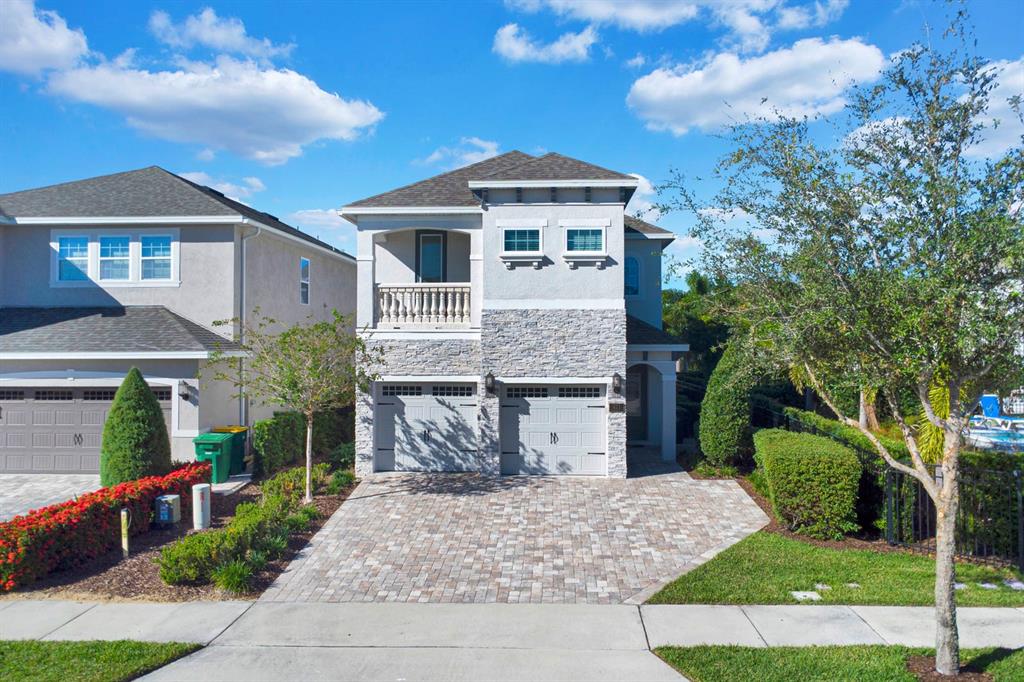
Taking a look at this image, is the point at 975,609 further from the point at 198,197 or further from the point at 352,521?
the point at 198,197

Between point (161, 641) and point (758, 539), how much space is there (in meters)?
8.24

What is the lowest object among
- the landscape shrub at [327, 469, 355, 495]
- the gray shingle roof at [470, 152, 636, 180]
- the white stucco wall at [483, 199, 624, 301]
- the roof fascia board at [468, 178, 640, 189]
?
the landscape shrub at [327, 469, 355, 495]

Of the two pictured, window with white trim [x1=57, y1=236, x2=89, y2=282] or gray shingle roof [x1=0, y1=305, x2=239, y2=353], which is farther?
window with white trim [x1=57, y1=236, x2=89, y2=282]

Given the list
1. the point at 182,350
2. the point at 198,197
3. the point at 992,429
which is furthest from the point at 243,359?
the point at 992,429

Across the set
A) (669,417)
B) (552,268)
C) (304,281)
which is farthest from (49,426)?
(669,417)

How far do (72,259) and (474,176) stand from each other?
33.6 ft

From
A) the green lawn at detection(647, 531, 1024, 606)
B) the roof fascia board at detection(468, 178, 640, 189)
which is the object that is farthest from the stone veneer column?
the green lawn at detection(647, 531, 1024, 606)

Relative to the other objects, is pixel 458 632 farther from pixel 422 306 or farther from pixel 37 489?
pixel 37 489

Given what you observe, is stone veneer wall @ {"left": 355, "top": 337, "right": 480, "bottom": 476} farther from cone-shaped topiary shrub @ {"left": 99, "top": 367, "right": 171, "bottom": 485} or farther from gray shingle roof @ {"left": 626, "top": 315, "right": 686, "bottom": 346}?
gray shingle roof @ {"left": 626, "top": 315, "right": 686, "bottom": 346}

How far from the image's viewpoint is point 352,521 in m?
11.3

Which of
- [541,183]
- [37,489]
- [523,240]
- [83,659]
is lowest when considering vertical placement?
[83,659]

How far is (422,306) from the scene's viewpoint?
15062mm

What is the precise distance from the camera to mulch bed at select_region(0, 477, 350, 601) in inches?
323

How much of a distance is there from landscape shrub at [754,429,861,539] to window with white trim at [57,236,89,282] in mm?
16360
